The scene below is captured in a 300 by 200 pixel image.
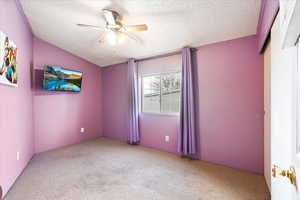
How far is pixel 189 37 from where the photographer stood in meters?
2.63

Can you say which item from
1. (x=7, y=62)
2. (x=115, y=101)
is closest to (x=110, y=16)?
(x=7, y=62)

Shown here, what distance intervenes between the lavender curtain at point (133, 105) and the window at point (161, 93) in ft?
0.78

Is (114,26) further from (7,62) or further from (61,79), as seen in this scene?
(61,79)

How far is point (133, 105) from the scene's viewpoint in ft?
12.4

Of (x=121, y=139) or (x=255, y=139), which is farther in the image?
(x=121, y=139)

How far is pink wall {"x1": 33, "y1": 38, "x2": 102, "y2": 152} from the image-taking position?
332 cm

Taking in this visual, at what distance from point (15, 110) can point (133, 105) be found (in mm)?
2285

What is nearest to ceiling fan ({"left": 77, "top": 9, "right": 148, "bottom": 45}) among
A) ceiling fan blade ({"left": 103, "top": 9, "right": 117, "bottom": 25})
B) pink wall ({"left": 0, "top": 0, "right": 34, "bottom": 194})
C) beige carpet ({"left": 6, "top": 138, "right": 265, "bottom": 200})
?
ceiling fan blade ({"left": 103, "top": 9, "right": 117, "bottom": 25})

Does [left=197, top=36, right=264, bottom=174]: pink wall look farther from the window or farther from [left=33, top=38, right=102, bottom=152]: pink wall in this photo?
[left=33, top=38, right=102, bottom=152]: pink wall

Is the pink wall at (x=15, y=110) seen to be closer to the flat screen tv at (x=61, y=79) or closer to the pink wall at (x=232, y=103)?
the flat screen tv at (x=61, y=79)

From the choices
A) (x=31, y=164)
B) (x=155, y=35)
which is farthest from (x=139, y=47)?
(x=31, y=164)

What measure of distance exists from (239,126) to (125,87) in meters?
2.96

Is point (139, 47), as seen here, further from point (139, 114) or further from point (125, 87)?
point (139, 114)

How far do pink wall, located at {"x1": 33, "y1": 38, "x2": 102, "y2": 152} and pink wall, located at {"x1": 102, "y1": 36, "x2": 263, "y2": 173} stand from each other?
263 cm
